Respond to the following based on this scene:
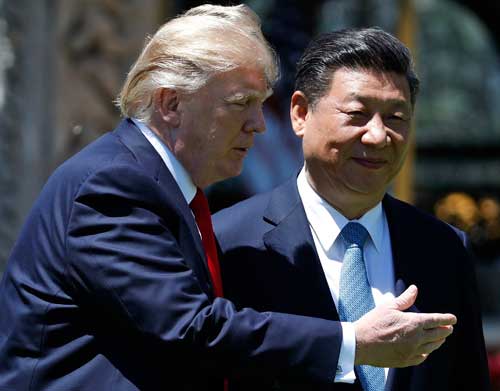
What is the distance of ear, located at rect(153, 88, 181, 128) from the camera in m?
2.61

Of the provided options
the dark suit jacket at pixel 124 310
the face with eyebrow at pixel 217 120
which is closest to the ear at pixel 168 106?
the face with eyebrow at pixel 217 120

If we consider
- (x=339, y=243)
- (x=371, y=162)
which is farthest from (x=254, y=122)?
(x=339, y=243)

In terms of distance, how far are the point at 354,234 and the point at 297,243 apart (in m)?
0.16

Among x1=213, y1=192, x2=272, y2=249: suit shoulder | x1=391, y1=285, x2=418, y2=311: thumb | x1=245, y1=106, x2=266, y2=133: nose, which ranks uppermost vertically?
x1=245, y1=106, x2=266, y2=133: nose

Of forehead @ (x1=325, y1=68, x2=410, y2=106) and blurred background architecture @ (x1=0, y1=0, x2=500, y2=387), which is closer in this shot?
forehead @ (x1=325, y1=68, x2=410, y2=106)

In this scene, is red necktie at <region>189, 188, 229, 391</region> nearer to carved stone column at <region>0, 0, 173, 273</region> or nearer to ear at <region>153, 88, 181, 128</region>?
ear at <region>153, 88, 181, 128</region>

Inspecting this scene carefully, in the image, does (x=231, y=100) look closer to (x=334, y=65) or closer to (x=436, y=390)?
(x=334, y=65)

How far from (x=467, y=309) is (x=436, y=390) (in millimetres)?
247

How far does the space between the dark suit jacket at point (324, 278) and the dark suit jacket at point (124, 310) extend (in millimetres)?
407

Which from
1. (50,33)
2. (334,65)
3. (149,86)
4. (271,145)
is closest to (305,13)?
(271,145)

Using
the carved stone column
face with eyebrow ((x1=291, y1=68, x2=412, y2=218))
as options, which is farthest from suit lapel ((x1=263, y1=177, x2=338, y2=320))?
the carved stone column

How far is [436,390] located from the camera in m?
2.95

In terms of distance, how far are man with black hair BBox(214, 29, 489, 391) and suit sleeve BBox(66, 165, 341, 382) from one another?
0.37 meters

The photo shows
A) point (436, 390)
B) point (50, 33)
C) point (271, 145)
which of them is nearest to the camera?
point (436, 390)
